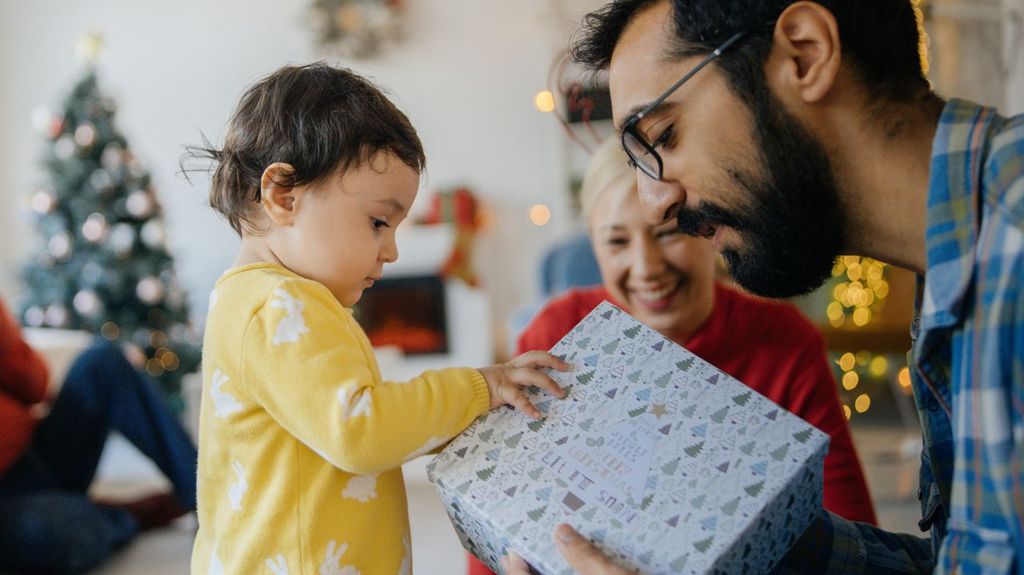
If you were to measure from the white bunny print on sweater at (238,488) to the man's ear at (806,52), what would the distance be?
0.79 meters

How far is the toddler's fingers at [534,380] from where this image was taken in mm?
972

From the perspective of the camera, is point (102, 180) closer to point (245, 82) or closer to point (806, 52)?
point (245, 82)

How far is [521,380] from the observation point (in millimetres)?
997

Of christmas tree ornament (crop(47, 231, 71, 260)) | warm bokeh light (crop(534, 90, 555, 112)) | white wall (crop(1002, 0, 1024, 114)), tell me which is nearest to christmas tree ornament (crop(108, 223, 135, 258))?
christmas tree ornament (crop(47, 231, 71, 260))

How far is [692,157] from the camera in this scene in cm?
104

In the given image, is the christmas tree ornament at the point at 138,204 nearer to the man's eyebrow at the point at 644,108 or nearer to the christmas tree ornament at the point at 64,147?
the christmas tree ornament at the point at 64,147

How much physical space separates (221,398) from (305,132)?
1.16ft

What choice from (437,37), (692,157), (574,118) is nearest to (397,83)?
(437,37)

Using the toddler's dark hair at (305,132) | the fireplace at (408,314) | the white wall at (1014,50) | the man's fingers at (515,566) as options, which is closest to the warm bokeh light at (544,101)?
the fireplace at (408,314)

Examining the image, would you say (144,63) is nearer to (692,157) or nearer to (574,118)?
(574,118)

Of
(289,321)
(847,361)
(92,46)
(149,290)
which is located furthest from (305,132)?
(92,46)

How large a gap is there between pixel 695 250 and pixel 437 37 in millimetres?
4603

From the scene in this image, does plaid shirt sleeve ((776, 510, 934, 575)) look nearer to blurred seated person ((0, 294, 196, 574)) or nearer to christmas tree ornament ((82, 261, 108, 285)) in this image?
blurred seated person ((0, 294, 196, 574))

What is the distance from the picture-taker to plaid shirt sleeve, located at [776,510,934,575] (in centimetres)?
110
